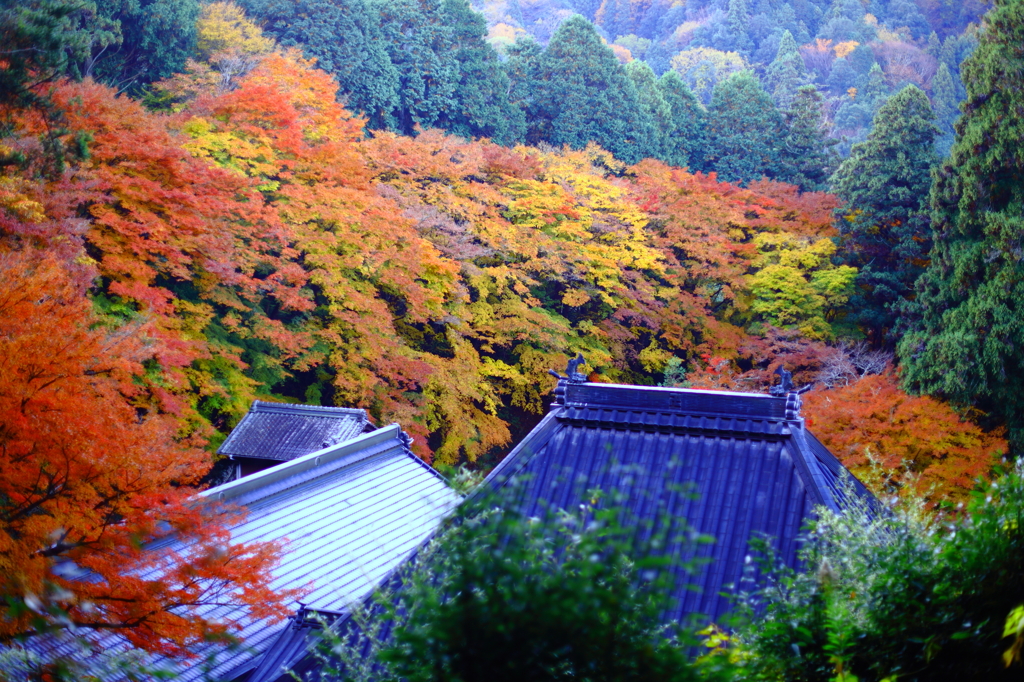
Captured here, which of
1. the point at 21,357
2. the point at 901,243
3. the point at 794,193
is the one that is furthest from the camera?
the point at 794,193

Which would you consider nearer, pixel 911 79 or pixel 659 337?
pixel 659 337

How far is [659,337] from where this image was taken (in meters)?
22.5

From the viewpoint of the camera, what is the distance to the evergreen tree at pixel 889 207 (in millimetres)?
21062

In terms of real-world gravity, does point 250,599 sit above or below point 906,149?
below

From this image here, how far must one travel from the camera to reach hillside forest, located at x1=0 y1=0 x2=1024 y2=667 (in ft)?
28.2

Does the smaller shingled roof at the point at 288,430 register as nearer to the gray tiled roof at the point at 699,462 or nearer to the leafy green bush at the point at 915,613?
the gray tiled roof at the point at 699,462

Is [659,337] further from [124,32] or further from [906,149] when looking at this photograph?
[124,32]

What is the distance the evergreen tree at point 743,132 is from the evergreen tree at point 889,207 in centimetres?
952

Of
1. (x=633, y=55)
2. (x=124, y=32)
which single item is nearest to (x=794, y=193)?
(x=124, y=32)

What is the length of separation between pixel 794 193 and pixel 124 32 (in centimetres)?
2168

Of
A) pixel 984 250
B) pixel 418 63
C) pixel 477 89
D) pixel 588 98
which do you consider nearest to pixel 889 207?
pixel 984 250

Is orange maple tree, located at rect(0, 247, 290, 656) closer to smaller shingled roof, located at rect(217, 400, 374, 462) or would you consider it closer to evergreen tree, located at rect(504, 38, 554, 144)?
smaller shingled roof, located at rect(217, 400, 374, 462)

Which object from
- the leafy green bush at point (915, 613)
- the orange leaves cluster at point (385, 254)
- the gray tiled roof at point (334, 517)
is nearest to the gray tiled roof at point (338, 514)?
the gray tiled roof at point (334, 517)

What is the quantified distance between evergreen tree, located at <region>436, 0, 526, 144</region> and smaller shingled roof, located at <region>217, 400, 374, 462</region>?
17.6 meters
